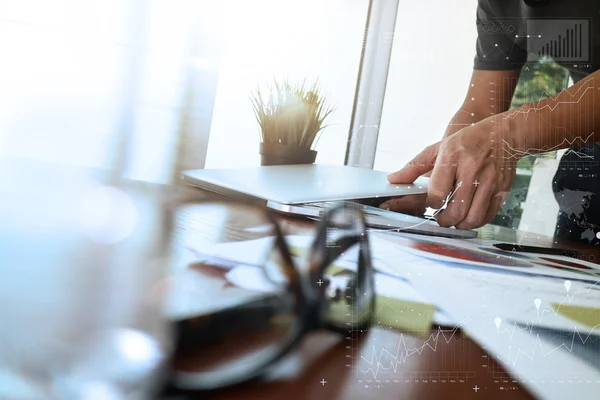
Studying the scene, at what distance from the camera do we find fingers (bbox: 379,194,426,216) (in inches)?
15.6

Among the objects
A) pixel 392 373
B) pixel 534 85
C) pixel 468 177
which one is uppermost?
pixel 534 85

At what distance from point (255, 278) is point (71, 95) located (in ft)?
0.47

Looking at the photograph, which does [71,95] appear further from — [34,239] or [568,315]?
[568,315]

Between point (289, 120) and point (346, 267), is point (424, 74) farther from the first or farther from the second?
point (346, 267)

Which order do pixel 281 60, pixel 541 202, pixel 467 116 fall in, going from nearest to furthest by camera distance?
pixel 281 60, pixel 467 116, pixel 541 202

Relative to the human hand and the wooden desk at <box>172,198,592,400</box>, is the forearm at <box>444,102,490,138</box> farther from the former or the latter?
the wooden desk at <box>172,198,592,400</box>

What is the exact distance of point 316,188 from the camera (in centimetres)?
35

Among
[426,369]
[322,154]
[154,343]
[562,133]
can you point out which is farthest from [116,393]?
[562,133]

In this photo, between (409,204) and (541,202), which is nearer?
(409,204)

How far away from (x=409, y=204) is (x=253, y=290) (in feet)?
0.78
